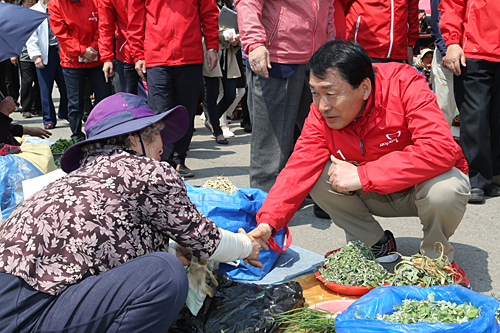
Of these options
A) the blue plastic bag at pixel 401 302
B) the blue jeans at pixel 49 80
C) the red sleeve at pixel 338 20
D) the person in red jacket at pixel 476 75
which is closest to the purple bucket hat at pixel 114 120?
the blue plastic bag at pixel 401 302

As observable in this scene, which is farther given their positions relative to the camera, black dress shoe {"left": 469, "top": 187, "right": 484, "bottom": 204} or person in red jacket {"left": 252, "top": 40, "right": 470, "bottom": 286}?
black dress shoe {"left": 469, "top": 187, "right": 484, "bottom": 204}

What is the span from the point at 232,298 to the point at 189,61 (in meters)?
2.93

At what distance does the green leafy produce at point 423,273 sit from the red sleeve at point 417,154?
0.43 m

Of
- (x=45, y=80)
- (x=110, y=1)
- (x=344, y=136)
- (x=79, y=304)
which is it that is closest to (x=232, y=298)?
(x=79, y=304)

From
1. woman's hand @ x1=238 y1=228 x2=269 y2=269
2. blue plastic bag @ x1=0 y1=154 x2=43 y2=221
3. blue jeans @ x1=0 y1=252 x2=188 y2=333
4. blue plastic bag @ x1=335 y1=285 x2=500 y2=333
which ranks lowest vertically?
blue plastic bag @ x1=0 y1=154 x2=43 y2=221

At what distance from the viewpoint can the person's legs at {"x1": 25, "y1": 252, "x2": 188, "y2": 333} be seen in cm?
176

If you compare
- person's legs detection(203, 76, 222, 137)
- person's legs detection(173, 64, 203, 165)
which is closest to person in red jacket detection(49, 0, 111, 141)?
person's legs detection(203, 76, 222, 137)

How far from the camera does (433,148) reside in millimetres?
2498

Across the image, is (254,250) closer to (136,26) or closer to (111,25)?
(136,26)

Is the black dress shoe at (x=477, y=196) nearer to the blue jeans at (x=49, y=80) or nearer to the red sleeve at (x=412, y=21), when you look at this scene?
the red sleeve at (x=412, y=21)

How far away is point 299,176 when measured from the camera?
2859 millimetres

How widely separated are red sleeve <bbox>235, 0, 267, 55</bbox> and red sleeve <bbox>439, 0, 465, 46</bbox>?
5.55ft

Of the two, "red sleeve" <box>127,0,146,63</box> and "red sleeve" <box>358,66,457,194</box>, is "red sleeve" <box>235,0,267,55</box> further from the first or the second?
"red sleeve" <box>127,0,146,63</box>

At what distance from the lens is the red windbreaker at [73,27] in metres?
6.38
